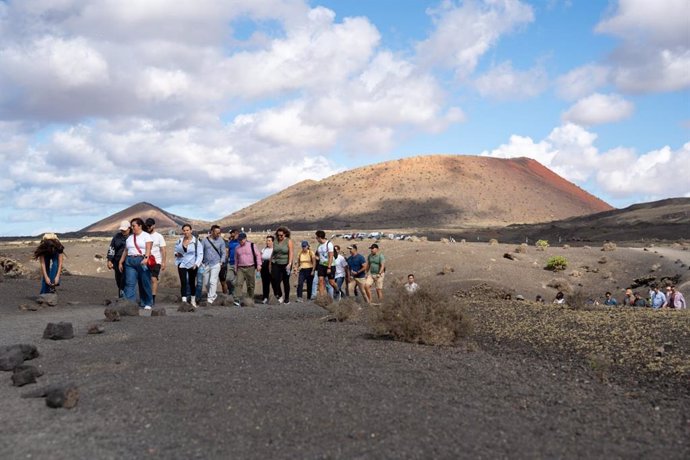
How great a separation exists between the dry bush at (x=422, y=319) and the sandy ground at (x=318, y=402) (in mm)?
358

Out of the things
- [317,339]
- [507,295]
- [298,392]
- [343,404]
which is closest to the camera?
[343,404]

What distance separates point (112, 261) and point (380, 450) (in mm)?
12261

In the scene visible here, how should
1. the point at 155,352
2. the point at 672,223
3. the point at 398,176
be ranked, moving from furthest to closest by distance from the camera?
the point at 398,176
the point at 672,223
the point at 155,352

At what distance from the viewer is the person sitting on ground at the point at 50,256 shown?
49.8 ft

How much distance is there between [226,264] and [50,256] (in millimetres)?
5221

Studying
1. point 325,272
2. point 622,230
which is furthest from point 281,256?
point 622,230

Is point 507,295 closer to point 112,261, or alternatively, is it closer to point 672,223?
point 112,261

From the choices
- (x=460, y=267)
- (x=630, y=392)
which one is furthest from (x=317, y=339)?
(x=460, y=267)

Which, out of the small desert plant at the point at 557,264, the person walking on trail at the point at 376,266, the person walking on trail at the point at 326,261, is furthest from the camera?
the small desert plant at the point at 557,264

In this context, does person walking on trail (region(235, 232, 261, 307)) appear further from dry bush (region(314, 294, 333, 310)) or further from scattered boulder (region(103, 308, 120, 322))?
scattered boulder (region(103, 308, 120, 322))

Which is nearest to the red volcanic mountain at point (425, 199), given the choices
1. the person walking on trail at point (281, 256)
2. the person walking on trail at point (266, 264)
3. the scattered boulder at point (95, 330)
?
the person walking on trail at point (266, 264)

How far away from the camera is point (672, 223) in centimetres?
6875

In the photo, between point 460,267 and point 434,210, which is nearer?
point 460,267

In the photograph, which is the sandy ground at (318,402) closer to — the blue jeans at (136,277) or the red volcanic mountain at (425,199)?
the blue jeans at (136,277)
